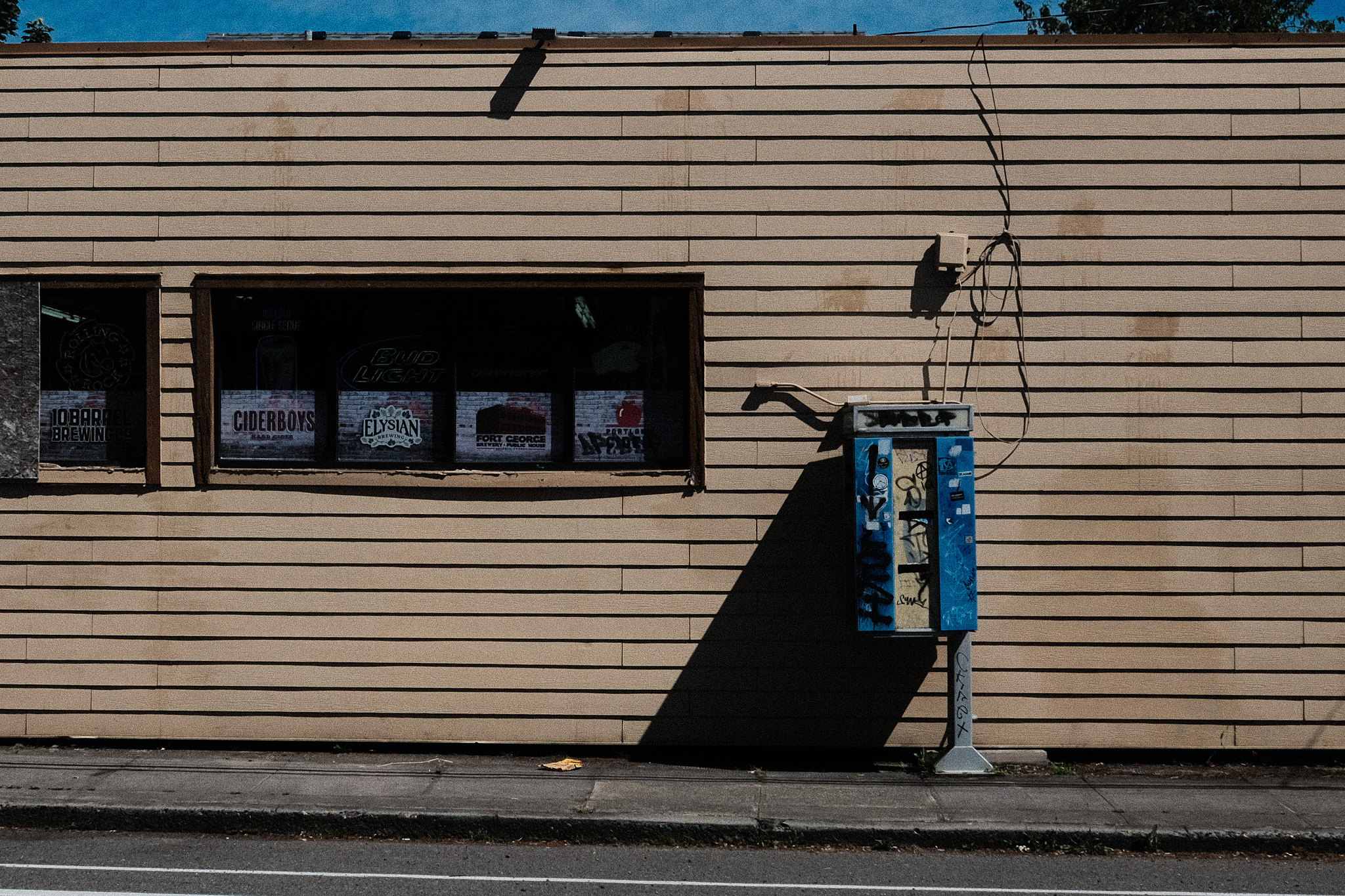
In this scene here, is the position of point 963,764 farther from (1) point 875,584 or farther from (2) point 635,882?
(2) point 635,882

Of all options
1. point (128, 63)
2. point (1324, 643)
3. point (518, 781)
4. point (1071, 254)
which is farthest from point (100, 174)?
point (1324, 643)

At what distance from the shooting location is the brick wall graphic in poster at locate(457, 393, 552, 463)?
7.04m

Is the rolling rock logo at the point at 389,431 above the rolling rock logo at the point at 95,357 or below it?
below

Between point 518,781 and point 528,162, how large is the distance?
13.4ft

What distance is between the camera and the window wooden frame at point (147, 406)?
698 centimetres

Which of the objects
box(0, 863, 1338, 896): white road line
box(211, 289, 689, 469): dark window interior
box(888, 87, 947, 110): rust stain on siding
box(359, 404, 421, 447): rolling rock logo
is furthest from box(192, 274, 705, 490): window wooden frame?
box(0, 863, 1338, 896): white road line

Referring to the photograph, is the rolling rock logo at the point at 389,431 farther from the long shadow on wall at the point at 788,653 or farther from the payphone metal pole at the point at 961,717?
the payphone metal pole at the point at 961,717

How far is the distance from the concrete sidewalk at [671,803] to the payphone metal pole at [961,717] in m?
0.14

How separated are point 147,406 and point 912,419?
5171mm

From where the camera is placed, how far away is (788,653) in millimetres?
6855

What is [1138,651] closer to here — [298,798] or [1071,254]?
[1071,254]

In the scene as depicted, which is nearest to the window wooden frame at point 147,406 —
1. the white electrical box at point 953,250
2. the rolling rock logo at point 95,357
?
the rolling rock logo at point 95,357

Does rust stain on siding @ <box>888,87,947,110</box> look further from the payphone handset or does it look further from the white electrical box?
the payphone handset

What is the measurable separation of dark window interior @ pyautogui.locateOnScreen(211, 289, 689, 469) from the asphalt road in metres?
2.60
